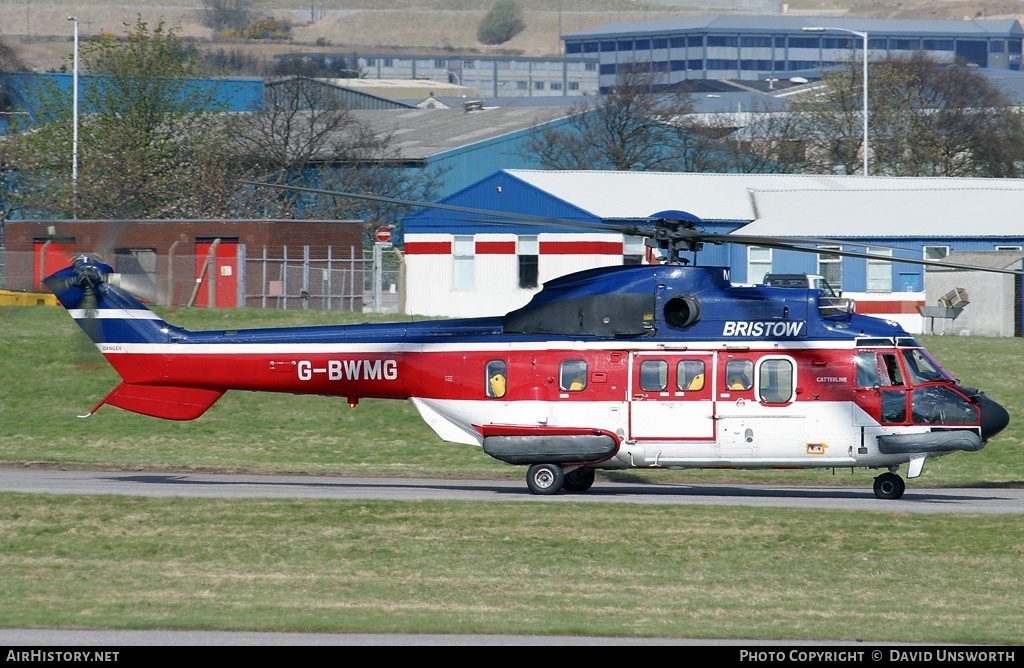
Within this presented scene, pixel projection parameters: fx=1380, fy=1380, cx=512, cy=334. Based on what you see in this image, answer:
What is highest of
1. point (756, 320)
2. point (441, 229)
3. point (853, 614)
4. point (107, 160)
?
point (107, 160)

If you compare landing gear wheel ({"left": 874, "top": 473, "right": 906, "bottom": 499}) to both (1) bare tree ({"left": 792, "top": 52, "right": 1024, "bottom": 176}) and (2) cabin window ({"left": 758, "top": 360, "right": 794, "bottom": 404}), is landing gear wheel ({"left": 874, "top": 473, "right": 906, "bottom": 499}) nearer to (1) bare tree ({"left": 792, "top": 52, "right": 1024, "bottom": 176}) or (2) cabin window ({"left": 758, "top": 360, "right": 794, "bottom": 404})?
(2) cabin window ({"left": 758, "top": 360, "right": 794, "bottom": 404})

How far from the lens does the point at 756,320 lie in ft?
64.9

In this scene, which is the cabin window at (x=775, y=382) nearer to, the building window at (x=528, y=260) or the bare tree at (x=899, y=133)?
the building window at (x=528, y=260)

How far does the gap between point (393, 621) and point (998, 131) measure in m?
72.8

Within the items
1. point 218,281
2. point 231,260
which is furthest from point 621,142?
point 218,281

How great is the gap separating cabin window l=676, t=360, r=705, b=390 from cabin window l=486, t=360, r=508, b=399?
2.56 m

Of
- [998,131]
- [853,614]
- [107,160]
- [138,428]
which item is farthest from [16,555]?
[998,131]

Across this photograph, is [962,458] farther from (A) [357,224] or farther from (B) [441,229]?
(A) [357,224]

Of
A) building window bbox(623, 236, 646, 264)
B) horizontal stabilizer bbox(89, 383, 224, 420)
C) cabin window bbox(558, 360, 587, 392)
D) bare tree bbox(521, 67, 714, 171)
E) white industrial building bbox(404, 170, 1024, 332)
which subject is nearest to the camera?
cabin window bbox(558, 360, 587, 392)

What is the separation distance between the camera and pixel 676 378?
1995cm

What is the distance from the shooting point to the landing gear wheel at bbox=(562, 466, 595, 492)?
21031 mm

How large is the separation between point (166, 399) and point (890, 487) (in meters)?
11.0

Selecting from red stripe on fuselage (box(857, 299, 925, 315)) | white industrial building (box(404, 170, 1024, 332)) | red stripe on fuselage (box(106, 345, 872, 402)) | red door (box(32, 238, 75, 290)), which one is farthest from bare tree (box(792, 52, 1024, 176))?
red stripe on fuselage (box(106, 345, 872, 402))

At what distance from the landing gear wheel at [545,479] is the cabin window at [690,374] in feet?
7.33
